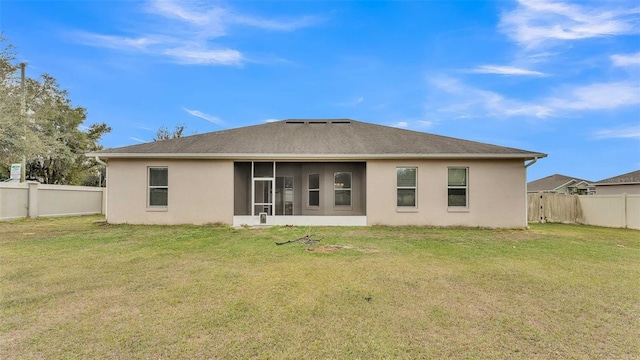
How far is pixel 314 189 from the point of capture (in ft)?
46.6

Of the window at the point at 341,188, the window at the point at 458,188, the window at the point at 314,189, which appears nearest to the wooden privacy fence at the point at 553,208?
the window at the point at 458,188

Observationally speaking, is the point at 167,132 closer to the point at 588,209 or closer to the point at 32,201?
the point at 32,201

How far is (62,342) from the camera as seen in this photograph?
9.32 ft

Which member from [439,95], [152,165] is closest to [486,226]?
[439,95]

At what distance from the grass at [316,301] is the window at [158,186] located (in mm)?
4029

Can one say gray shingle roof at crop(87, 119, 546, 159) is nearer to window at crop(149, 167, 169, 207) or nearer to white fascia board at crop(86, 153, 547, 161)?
white fascia board at crop(86, 153, 547, 161)

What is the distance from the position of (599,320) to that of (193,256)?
6.78m

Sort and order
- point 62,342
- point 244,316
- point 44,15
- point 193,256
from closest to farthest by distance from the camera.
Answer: point 62,342 → point 244,316 → point 193,256 → point 44,15

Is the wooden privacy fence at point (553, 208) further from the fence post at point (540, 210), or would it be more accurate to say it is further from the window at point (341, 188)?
the window at point (341, 188)

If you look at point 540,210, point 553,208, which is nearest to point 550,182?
point 553,208

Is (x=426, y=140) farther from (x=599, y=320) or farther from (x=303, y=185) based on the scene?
(x=599, y=320)

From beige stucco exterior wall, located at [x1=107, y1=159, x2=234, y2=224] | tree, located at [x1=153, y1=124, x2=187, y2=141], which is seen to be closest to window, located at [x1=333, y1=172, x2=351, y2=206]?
beige stucco exterior wall, located at [x1=107, y1=159, x2=234, y2=224]

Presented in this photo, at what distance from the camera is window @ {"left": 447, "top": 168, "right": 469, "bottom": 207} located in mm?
11547

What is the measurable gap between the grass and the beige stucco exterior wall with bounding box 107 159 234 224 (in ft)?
12.7
